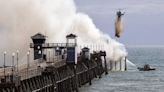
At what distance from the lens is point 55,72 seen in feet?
328

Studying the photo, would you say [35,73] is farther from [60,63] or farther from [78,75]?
[78,75]

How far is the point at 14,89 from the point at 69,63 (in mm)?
45692

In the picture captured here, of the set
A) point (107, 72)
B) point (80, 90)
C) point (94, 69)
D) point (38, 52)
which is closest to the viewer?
point (80, 90)

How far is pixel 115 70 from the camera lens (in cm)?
19400

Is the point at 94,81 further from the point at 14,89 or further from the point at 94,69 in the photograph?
the point at 14,89

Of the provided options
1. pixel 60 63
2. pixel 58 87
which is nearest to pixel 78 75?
pixel 60 63

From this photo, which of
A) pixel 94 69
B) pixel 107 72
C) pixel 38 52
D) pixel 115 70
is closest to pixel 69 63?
pixel 38 52

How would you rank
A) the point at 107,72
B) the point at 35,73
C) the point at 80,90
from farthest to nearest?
the point at 107,72 → the point at 80,90 → the point at 35,73

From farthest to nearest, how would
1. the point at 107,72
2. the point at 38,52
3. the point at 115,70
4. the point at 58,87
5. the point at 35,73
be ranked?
the point at 115,70 < the point at 107,72 < the point at 38,52 < the point at 58,87 < the point at 35,73

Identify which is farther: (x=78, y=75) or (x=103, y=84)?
(x=103, y=84)

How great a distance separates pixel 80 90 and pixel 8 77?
51.1m

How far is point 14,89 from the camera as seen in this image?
73438 mm

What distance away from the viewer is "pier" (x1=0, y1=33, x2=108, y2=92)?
75.7 meters

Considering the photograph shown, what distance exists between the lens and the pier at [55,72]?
7571 cm
